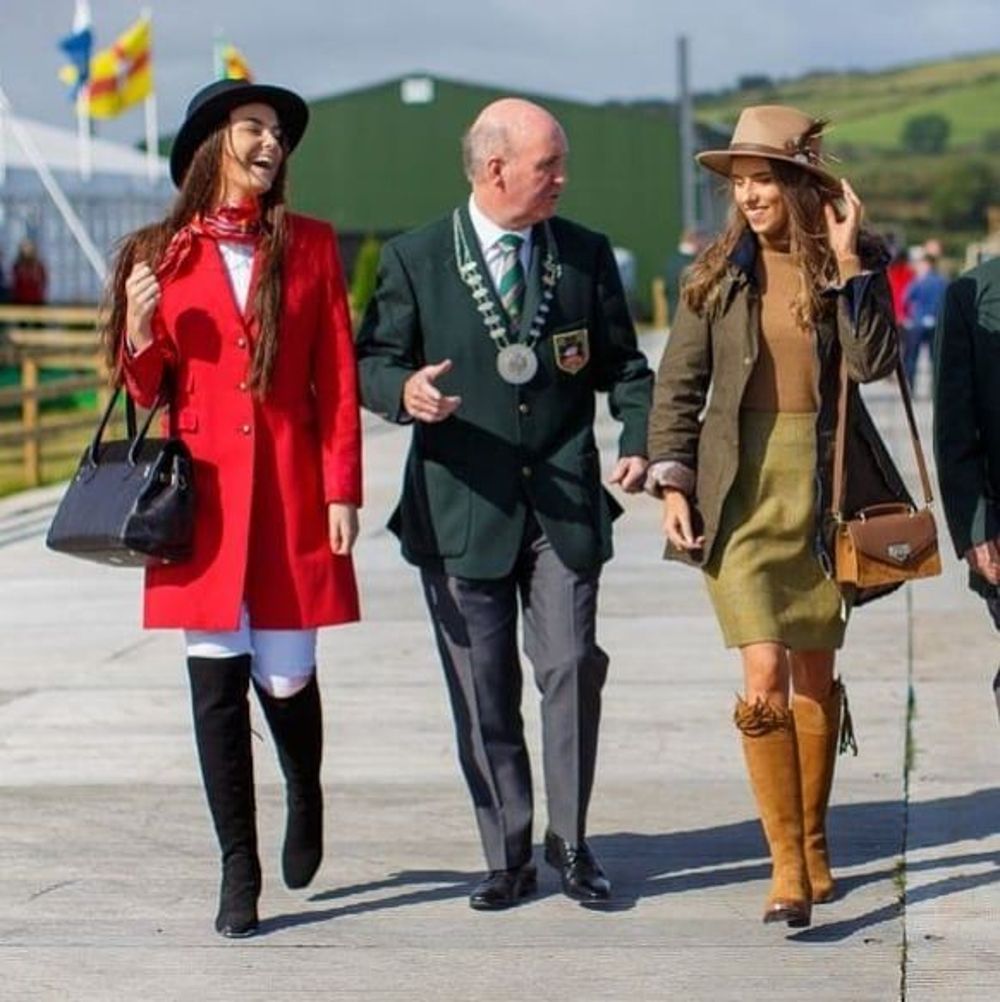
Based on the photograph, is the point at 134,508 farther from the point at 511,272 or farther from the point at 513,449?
the point at 511,272

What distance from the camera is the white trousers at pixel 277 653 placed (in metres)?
6.24

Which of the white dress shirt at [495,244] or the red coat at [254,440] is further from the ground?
the white dress shirt at [495,244]

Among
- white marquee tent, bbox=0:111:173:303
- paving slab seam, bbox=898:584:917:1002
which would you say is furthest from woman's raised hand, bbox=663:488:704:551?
white marquee tent, bbox=0:111:173:303

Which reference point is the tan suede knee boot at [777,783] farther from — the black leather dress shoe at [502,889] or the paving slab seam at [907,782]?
the black leather dress shoe at [502,889]

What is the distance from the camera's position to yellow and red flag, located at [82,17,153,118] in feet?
128

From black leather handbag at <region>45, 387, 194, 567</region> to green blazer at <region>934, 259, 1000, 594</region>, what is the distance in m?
1.63

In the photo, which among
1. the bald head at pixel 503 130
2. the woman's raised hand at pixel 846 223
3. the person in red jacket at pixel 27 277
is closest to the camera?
the woman's raised hand at pixel 846 223

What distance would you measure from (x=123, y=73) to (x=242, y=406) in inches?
1352

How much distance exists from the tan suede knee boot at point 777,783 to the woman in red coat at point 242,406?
95cm

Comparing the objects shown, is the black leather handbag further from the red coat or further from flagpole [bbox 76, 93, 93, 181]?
flagpole [bbox 76, 93, 93, 181]

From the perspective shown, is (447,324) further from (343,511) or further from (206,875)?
(206,875)

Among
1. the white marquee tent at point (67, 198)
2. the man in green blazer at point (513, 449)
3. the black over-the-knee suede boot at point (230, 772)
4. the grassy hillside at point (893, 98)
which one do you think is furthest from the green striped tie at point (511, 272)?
the grassy hillside at point (893, 98)

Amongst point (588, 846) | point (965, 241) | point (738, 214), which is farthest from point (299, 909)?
point (965, 241)

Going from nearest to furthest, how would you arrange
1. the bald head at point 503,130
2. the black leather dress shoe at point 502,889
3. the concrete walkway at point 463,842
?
1. the concrete walkway at point 463,842
2. the bald head at point 503,130
3. the black leather dress shoe at point 502,889
